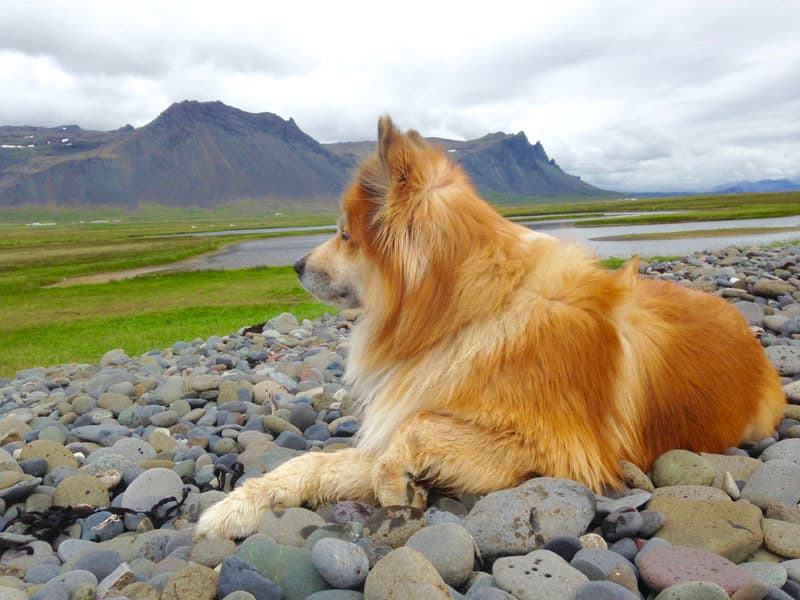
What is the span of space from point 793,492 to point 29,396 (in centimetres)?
1034

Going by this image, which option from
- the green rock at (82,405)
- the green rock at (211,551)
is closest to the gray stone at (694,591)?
the green rock at (211,551)

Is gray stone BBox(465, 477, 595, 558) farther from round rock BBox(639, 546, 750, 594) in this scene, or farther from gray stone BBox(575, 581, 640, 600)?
gray stone BBox(575, 581, 640, 600)

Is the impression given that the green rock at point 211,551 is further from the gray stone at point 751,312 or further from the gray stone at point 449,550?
the gray stone at point 751,312

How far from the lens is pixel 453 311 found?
400 centimetres

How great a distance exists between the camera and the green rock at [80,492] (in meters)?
4.68

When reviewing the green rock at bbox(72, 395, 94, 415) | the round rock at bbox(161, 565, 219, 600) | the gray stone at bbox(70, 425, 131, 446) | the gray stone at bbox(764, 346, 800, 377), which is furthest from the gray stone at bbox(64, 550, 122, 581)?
the gray stone at bbox(764, 346, 800, 377)

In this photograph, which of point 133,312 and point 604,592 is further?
point 133,312

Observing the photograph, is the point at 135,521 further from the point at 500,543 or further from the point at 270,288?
the point at 270,288

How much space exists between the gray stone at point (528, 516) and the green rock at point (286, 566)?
0.83 meters

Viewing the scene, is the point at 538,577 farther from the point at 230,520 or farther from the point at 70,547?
the point at 70,547

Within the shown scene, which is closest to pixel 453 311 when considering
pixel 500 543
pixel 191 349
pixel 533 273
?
pixel 533 273

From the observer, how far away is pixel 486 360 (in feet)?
12.3

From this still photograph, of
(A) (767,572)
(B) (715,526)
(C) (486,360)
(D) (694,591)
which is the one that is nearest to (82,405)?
(C) (486,360)

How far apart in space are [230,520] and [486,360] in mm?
1837
